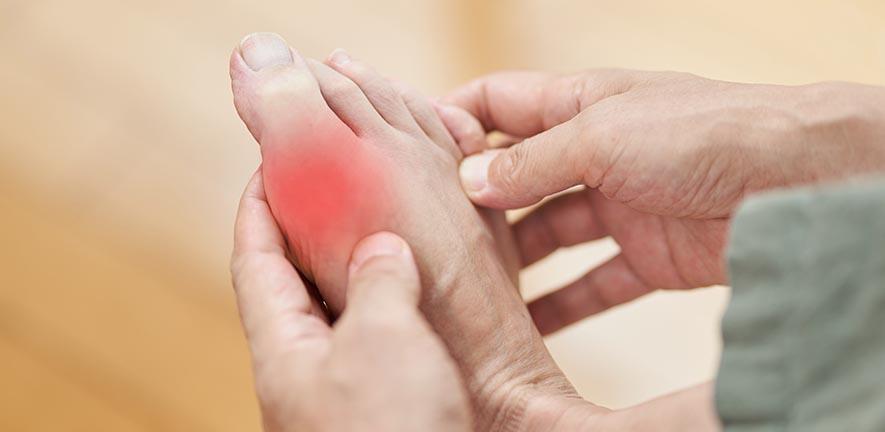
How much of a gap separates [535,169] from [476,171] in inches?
3.0

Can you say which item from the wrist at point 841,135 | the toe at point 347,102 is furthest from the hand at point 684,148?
the toe at point 347,102

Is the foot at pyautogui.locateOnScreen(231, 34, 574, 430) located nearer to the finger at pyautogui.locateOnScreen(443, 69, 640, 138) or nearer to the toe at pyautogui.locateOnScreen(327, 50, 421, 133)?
the toe at pyautogui.locateOnScreen(327, 50, 421, 133)

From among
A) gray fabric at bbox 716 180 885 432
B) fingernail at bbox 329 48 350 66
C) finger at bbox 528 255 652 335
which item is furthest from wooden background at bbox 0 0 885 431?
gray fabric at bbox 716 180 885 432

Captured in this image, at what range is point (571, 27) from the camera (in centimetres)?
146

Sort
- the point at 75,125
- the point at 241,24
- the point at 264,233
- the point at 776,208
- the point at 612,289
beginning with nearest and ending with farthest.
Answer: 1. the point at 776,208
2. the point at 264,233
3. the point at 612,289
4. the point at 75,125
5. the point at 241,24

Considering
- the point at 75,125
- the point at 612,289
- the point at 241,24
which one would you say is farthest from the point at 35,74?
the point at 612,289

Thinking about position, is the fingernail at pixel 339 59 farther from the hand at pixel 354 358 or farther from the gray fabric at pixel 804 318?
the gray fabric at pixel 804 318

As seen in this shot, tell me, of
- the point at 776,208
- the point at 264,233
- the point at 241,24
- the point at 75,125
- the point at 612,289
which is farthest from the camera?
the point at 241,24

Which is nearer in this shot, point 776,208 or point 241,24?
point 776,208

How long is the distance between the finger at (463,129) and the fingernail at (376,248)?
0.22 m

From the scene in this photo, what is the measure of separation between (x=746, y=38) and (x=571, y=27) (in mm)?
273

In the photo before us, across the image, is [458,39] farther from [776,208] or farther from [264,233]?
[776,208]

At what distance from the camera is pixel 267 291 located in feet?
2.21

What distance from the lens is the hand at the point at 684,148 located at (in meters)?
0.78
